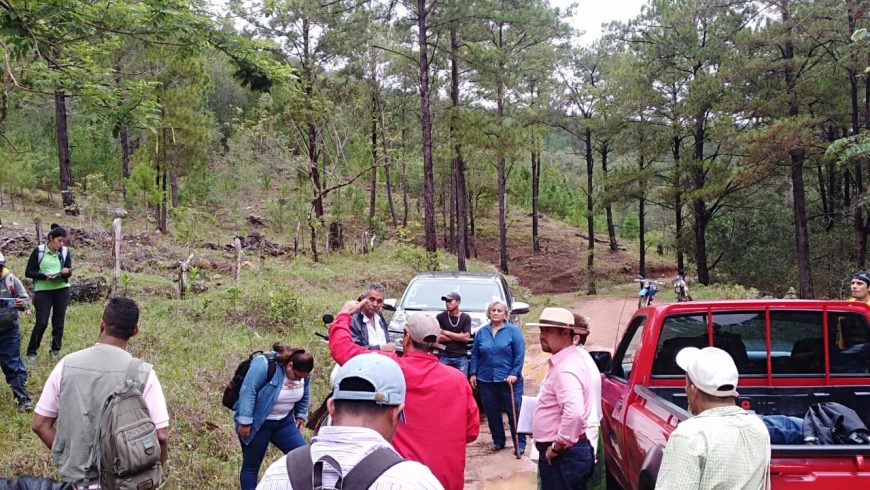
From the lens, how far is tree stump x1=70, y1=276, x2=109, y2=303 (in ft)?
36.4

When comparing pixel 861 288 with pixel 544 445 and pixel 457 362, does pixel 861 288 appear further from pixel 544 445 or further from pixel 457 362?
pixel 544 445

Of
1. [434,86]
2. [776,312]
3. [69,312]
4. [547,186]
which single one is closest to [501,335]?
[776,312]

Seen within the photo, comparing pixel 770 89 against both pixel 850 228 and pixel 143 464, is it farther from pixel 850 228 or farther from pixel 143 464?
pixel 143 464

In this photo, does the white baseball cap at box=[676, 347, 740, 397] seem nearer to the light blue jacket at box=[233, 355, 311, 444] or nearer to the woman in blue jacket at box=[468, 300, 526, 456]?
the light blue jacket at box=[233, 355, 311, 444]

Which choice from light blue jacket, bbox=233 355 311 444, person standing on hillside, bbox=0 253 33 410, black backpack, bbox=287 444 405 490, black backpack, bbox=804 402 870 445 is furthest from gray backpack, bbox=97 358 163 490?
person standing on hillside, bbox=0 253 33 410

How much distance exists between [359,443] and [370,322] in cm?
402

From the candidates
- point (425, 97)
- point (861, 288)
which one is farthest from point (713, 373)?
point (425, 97)

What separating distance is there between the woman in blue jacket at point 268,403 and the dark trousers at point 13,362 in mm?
2942

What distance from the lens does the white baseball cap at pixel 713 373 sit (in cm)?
246

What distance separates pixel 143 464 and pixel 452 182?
107 feet

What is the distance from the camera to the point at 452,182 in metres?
35.4

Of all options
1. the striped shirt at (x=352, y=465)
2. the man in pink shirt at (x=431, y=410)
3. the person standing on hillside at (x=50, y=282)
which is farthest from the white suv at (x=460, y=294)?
the striped shirt at (x=352, y=465)

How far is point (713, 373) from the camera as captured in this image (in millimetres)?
2469

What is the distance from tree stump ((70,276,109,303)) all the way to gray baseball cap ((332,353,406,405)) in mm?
10741
